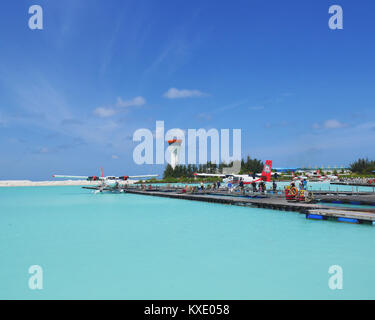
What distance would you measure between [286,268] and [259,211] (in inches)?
517

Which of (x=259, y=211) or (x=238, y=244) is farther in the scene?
(x=259, y=211)

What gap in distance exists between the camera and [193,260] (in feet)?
36.7

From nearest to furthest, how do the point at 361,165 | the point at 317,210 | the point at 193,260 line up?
the point at 193,260
the point at 317,210
the point at 361,165

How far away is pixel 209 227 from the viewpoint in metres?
17.6

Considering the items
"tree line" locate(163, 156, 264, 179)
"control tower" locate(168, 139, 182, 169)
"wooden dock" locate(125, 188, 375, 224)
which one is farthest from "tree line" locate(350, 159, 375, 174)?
"wooden dock" locate(125, 188, 375, 224)

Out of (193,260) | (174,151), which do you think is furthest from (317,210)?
(174,151)

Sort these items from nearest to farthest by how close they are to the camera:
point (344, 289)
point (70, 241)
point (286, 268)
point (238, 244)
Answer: point (344, 289)
point (286, 268)
point (238, 244)
point (70, 241)

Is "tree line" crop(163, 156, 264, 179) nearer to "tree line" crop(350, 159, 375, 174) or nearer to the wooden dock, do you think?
"tree line" crop(350, 159, 375, 174)

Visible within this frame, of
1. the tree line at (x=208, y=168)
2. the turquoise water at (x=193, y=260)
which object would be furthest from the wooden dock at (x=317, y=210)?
the tree line at (x=208, y=168)

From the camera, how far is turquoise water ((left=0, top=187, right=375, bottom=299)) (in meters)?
8.42

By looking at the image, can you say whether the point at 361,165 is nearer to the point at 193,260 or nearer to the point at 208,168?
the point at 208,168
